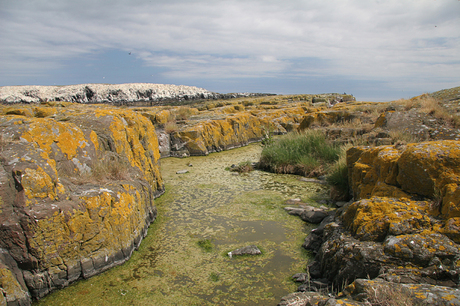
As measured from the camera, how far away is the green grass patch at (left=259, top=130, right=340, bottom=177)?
747 centimetres

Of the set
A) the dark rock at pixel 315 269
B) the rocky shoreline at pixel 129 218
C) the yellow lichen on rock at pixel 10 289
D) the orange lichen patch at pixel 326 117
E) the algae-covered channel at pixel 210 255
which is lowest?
the algae-covered channel at pixel 210 255

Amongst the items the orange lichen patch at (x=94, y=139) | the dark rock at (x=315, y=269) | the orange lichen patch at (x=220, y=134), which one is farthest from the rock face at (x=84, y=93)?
the dark rock at (x=315, y=269)

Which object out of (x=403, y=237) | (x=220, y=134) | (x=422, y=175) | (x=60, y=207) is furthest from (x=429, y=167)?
(x=220, y=134)

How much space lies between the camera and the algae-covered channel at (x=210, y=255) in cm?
268

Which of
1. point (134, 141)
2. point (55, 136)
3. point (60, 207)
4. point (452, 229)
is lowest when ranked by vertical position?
point (60, 207)

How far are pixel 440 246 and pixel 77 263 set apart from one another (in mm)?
3389

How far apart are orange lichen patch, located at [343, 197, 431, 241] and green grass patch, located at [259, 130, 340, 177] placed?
164 inches

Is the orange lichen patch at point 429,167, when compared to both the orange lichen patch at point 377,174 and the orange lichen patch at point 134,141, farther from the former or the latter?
the orange lichen patch at point 134,141

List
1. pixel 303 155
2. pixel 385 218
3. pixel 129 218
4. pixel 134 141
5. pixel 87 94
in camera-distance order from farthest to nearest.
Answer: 1. pixel 87 94
2. pixel 303 155
3. pixel 134 141
4. pixel 129 218
5. pixel 385 218

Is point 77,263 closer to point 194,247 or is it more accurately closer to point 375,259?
point 194,247

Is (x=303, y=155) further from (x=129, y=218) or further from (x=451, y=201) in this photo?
(x=129, y=218)

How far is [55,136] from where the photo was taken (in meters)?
3.53

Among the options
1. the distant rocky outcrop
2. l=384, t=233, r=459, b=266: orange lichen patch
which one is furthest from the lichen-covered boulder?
the distant rocky outcrop

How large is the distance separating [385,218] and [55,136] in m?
4.03
